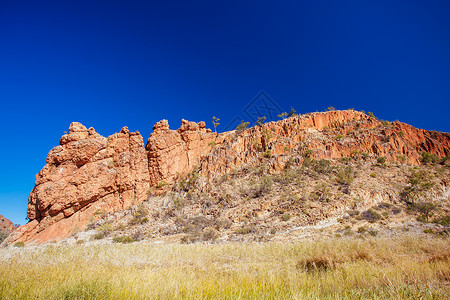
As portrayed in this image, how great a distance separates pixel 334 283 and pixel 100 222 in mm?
27543

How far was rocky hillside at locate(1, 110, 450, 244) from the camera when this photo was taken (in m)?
17.7

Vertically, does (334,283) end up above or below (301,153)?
below

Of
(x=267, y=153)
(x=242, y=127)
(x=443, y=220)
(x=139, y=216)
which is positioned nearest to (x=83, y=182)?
(x=139, y=216)

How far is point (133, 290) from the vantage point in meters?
3.30

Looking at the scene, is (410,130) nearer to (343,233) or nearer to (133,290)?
(343,233)

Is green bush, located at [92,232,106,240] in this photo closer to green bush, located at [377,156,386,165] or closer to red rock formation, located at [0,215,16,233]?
green bush, located at [377,156,386,165]

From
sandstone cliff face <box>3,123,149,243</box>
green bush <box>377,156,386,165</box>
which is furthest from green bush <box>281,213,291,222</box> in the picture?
sandstone cliff face <box>3,123,149,243</box>

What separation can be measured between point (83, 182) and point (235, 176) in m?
19.3

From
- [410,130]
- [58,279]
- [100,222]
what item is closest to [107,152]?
[100,222]

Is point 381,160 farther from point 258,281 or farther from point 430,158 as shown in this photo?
point 258,281

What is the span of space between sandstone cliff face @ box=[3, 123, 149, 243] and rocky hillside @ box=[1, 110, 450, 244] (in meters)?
0.12

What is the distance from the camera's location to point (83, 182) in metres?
26.8

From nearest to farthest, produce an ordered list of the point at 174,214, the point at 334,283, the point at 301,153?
the point at 334,283 < the point at 174,214 < the point at 301,153

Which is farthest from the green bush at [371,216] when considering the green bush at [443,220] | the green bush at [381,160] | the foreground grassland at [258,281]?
the green bush at [381,160]
